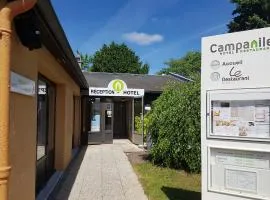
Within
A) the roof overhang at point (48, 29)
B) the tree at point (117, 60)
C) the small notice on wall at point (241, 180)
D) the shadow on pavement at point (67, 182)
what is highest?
the tree at point (117, 60)

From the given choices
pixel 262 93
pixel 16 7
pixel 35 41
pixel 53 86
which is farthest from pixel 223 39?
pixel 53 86

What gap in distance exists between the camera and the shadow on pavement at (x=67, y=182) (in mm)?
7855

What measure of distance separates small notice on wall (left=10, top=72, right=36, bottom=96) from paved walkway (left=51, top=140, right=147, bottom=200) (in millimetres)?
3071

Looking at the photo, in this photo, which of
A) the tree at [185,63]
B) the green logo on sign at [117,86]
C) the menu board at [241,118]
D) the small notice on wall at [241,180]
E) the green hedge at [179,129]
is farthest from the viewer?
the tree at [185,63]

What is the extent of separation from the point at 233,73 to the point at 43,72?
4136 mm

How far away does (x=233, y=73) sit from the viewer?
5.27 meters

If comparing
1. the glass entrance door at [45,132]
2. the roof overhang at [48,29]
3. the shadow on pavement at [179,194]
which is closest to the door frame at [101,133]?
the glass entrance door at [45,132]

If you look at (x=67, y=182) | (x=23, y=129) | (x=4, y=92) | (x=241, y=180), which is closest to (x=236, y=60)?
(x=241, y=180)

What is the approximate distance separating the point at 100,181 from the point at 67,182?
776 millimetres

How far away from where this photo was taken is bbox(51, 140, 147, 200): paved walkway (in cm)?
794

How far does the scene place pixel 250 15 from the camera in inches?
1276

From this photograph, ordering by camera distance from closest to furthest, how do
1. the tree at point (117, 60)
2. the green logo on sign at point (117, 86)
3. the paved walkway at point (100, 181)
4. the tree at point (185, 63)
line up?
the paved walkway at point (100, 181) → the green logo on sign at point (117, 86) → the tree at point (117, 60) → the tree at point (185, 63)

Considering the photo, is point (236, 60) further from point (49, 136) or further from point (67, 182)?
point (49, 136)

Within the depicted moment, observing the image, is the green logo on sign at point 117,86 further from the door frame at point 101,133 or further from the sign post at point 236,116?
the sign post at point 236,116
